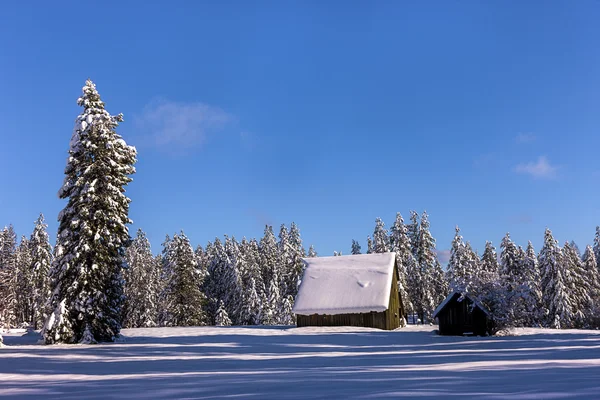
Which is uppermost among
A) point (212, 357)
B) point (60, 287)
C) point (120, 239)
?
point (120, 239)

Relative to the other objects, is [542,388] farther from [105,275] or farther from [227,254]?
[227,254]

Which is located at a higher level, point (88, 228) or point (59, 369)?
point (88, 228)

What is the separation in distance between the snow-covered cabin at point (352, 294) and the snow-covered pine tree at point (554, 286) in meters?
19.0

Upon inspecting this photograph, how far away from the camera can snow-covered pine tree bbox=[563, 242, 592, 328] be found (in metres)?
56.1

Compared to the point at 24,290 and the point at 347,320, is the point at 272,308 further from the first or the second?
the point at 24,290

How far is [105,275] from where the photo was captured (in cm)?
3041

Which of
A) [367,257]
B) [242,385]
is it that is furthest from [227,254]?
[242,385]

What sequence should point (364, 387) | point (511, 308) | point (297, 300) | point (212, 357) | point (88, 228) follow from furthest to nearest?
1. point (297, 300)
2. point (511, 308)
3. point (88, 228)
4. point (212, 357)
5. point (364, 387)

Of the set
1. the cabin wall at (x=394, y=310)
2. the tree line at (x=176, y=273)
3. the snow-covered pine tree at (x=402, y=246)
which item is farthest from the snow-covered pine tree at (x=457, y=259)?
the cabin wall at (x=394, y=310)

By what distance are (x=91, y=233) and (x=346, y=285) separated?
25.4 m

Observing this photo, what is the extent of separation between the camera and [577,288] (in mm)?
60625

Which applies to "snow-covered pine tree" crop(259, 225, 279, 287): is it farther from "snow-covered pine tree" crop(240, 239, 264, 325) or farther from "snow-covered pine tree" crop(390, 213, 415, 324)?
"snow-covered pine tree" crop(390, 213, 415, 324)

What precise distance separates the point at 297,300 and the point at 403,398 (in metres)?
39.8

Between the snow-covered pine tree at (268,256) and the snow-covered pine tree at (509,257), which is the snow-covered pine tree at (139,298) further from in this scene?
the snow-covered pine tree at (509,257)
